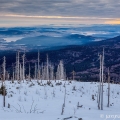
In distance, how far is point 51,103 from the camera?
18.4 meters

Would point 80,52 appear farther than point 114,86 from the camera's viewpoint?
Yes

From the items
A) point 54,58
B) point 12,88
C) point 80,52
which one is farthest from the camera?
point 80,52

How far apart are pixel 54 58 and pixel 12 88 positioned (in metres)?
139

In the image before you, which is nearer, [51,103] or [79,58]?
[51,103]

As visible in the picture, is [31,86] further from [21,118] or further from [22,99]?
[21,118]

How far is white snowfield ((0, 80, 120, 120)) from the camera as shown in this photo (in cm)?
1363

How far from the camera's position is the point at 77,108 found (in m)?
17.4

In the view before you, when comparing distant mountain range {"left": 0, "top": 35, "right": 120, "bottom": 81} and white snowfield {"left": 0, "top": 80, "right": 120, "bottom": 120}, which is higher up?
distant mountain range {"left": 0, "top": 35, "right": 120, "bottom": 81}

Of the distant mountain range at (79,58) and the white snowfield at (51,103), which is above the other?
the distant mountain range at (79,58)

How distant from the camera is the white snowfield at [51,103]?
1363 centimetres

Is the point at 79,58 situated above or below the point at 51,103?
above

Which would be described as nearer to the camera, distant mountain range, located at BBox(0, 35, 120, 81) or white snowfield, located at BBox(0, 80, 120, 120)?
white snowfield, located at BBox(0, 80, 120, 120)

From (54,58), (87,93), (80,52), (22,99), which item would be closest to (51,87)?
(87,93)

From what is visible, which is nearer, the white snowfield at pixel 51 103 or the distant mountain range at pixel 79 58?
the white snowfield at pixel 51 103
